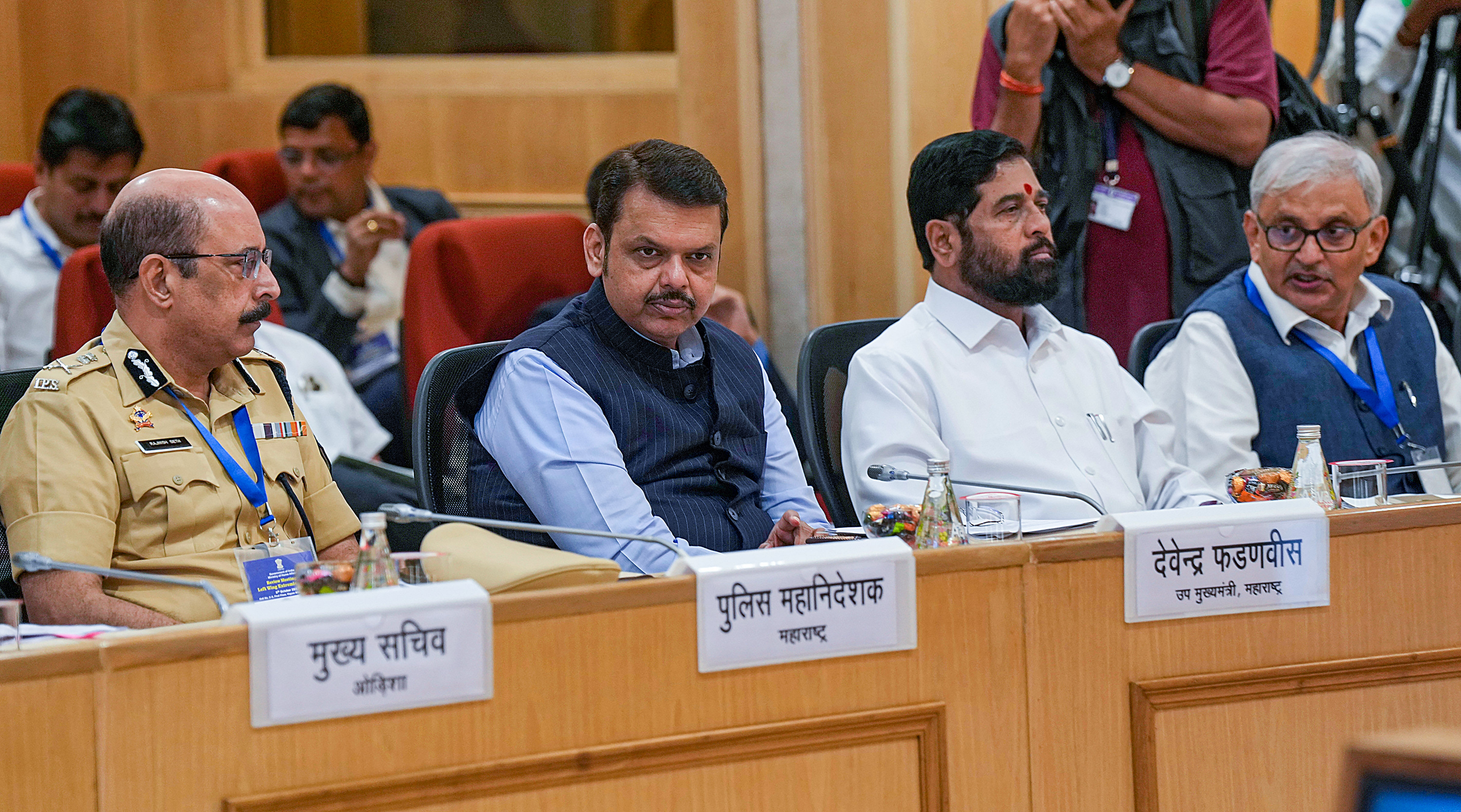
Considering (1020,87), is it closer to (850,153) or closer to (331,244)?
(850,153)

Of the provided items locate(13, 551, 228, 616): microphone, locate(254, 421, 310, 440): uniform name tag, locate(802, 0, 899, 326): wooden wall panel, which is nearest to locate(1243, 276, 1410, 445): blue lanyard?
locate(802, 0, 899, 326): wooden wall panel

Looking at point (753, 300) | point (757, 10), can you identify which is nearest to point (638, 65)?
point (757, 10)

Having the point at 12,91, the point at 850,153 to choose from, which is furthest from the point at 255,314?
the point at 12,91

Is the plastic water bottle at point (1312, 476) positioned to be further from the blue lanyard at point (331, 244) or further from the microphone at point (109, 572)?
the blue lanyard at point (331, 244)

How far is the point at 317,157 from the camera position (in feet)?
13.0

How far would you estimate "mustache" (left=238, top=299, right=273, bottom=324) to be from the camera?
1829 mm

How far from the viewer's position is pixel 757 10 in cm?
410

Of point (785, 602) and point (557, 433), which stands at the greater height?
point (557, 433)

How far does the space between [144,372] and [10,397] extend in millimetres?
214

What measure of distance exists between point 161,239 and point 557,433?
0.55 metres

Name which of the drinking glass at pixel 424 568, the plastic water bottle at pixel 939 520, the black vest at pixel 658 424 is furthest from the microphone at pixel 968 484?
the drinking glass at pixel 424 568

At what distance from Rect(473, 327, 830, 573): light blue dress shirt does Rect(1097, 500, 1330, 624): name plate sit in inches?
17.7

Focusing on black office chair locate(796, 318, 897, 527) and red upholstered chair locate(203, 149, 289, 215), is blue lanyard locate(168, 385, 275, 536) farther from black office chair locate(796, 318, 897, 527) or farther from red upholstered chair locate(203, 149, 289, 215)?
red upholstered chair locate(203, 149, 289, 215)

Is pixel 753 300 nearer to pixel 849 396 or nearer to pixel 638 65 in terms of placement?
pixel 638 65
